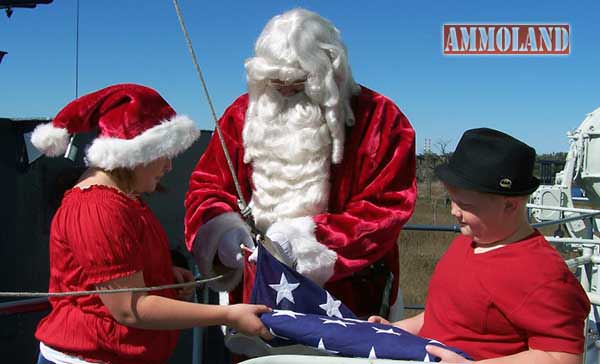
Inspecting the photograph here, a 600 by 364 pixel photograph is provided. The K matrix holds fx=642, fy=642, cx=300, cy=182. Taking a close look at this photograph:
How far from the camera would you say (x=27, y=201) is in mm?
3148

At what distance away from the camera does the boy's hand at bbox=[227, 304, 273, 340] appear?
1794 mm

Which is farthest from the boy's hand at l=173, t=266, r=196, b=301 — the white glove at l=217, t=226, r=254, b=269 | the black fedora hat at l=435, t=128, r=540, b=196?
the black fedora hat at l=435, t=128, r=540, b=196

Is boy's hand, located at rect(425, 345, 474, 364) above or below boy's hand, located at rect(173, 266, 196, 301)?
below

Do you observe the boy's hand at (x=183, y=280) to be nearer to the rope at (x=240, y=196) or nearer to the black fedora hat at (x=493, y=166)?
the rope at (x=240, y=196)

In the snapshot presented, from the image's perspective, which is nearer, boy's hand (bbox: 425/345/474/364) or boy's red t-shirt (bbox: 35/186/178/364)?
boy's hand (bbox: 425/345/474/364)

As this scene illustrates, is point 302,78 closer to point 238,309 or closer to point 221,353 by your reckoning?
point 238,309

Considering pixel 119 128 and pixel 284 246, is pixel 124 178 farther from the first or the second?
pixel 284 246

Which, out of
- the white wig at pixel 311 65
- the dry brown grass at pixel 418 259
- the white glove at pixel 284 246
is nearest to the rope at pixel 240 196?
the white glove at pixel 284 246

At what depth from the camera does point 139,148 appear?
1807 mm

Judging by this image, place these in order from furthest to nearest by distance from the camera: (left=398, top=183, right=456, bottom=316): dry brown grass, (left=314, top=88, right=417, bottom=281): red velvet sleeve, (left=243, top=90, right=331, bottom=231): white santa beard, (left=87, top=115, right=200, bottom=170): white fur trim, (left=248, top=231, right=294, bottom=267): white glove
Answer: (left=398, top=183, right=456, bottom=316): dry brown grass, (left=243, top=90, right=331, bottom=231): white santa beard, (left=314, top=88, right=417, bottom=281): red velvet sleeve, (left=248, top=231, right=294, bottom=267): white glove, (left=87, top=115, right=200, bottom=170): white fur trim

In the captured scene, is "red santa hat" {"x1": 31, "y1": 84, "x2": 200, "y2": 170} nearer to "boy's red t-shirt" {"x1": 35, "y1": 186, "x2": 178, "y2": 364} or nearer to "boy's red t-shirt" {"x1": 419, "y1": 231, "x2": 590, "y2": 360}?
"boy's red t-shirt" {"x1": 35, "y1": 186, "x2": 178, "y2": 364}

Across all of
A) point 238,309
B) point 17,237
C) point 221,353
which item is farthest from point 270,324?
point 221,353

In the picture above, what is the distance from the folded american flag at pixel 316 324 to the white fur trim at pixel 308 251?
9.3 inches

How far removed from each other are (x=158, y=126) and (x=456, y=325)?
101cm
